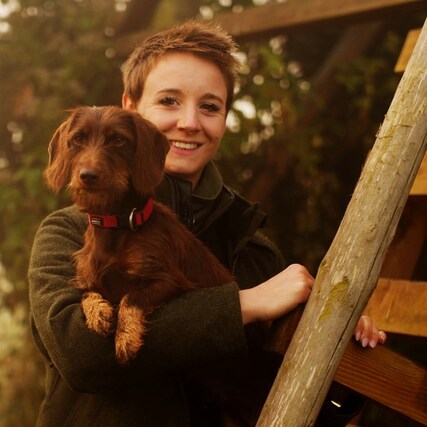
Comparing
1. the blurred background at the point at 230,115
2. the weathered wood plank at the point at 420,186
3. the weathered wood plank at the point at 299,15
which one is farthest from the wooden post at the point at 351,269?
the blurred background at the point at 230,115

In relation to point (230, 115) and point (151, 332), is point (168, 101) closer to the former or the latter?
point (151, 332)

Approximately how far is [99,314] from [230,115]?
3.65 meters

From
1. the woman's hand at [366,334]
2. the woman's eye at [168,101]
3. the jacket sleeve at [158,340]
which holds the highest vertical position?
the woman's eye at [168,101]

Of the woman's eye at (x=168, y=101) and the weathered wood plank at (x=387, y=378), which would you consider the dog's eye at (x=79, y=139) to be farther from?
the weathered wood plank at (x=387, y=378)

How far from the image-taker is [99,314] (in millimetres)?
2010

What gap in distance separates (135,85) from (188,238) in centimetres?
77

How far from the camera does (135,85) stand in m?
2.72

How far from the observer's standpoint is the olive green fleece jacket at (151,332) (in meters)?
2.00

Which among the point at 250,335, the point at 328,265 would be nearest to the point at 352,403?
the point at 250,335

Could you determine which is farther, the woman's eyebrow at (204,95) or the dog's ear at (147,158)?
the woman's eyebrow at (204,95)

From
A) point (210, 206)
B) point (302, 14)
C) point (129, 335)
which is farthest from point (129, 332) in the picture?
point (302, 14)

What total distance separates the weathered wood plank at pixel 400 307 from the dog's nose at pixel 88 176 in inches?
55.1

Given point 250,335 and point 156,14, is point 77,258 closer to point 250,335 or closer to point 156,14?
point 250,335

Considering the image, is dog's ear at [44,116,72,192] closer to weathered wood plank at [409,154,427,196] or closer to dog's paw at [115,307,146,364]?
dog's paw at [115,307,146,364]
